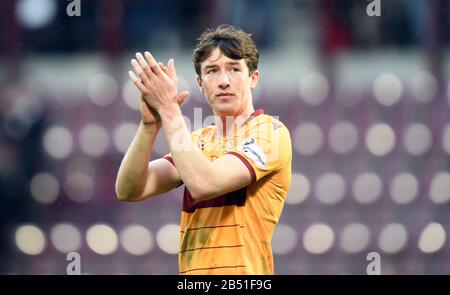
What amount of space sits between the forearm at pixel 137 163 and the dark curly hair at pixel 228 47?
1.01 ft

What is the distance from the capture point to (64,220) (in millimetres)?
6004

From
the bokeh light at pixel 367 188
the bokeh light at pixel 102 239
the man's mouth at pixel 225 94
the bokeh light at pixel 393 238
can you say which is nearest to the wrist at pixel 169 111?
the man's mouth at pixel 225 94

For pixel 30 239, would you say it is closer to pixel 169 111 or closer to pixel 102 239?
pixel 102 239

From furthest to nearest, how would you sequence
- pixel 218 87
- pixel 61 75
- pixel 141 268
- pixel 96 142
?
pixel 61 75
pixel 96 142
pixel 141 268
pixel 218 87

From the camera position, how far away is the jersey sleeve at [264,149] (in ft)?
9.59

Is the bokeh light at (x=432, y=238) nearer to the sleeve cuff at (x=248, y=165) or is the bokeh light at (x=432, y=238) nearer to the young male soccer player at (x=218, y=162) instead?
the young male soccer player at (x=218, y=162)

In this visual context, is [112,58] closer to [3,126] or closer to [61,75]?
[61,75]

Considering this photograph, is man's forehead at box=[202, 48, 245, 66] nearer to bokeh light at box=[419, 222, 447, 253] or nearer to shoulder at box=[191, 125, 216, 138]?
shoulder at box=[191, 125, 216, 138]

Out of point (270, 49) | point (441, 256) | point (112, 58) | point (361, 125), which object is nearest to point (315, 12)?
point (270, 49)

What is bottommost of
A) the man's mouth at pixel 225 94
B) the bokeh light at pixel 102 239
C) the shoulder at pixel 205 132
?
the bokeh light at pixel 102 239

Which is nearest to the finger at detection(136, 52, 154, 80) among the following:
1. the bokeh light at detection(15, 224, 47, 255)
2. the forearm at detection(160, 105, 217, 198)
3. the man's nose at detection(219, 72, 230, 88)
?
the forearm at detection(160, 105, 217, 198)

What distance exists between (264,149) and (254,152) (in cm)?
5

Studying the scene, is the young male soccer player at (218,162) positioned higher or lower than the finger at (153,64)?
lower

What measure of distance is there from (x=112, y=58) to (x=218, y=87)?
3652mm
